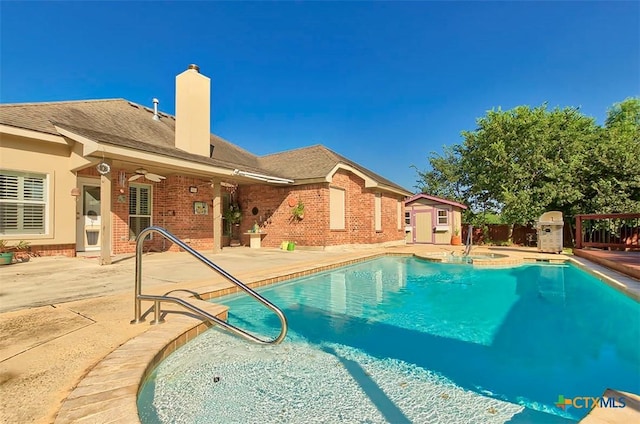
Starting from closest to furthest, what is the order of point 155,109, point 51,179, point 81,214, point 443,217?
point 51,179
point 81,214
point 155,109
point 443,217

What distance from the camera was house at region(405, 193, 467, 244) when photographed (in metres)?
18.9

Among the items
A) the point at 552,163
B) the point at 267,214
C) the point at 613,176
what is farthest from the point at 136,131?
the point at 613,176

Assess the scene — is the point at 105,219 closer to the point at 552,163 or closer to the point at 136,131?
the point at 136,131

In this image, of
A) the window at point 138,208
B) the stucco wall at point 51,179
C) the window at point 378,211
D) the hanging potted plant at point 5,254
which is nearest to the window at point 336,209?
the window at point 378,211

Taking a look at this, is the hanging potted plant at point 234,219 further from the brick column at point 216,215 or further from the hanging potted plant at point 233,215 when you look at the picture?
the brick column at point 216,215

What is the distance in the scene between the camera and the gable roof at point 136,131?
25.5ft

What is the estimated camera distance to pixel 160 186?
35.6ft

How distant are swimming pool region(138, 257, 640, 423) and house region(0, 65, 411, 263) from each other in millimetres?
5782

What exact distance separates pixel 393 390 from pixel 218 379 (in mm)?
1572

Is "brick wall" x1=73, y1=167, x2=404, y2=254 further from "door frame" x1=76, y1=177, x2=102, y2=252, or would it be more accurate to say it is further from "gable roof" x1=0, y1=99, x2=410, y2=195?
"gable roof" x1=0, y1=99, x2=410, y2=195

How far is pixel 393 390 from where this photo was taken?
8.63 feet

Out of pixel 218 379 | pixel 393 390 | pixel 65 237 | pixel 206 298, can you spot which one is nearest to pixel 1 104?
pixel 65 237

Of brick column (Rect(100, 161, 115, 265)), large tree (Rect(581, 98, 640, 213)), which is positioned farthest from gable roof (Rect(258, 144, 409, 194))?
large tree (Rect(581, 98, 640, 213))

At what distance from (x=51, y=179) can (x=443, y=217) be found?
18691 millimetres
